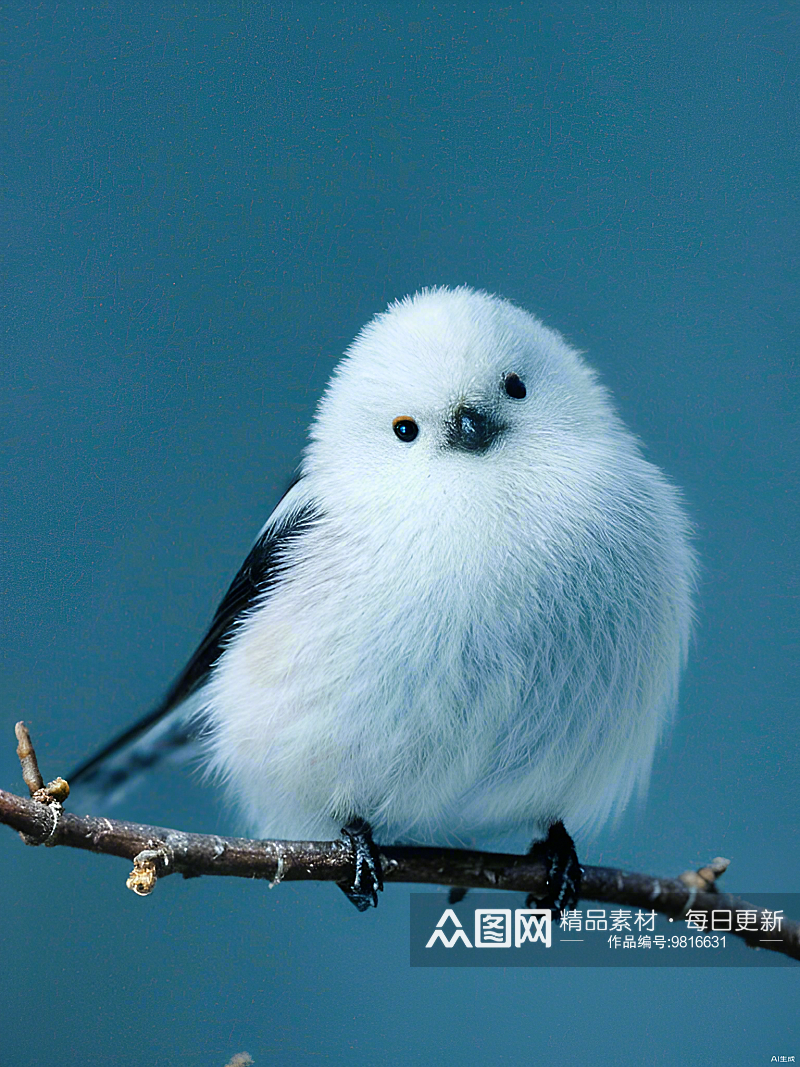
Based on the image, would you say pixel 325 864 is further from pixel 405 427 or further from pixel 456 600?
pixel 405 427

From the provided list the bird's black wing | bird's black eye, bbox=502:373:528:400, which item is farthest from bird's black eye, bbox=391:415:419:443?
the bird's black wing

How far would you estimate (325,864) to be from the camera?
3.37ft

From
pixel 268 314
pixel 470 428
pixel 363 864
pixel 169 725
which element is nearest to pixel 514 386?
pixel 470 428

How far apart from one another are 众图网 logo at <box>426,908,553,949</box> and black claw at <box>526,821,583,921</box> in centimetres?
10

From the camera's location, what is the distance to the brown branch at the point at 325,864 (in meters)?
0.83

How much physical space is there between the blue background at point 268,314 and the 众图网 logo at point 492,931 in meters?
0.10

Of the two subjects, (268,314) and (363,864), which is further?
(268,314)

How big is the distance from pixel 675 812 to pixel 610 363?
73cm

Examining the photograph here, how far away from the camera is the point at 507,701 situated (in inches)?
40.8

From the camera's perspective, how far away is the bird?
1.02 meters

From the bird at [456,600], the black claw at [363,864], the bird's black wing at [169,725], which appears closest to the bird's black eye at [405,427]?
the bird at [456,600]

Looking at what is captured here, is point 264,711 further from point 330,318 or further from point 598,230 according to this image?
point 598,230

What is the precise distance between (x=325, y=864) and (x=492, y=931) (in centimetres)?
38

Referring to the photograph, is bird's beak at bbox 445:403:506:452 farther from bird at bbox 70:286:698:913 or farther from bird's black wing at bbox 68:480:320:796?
bird's black wing at bbox 68:480:320:796
